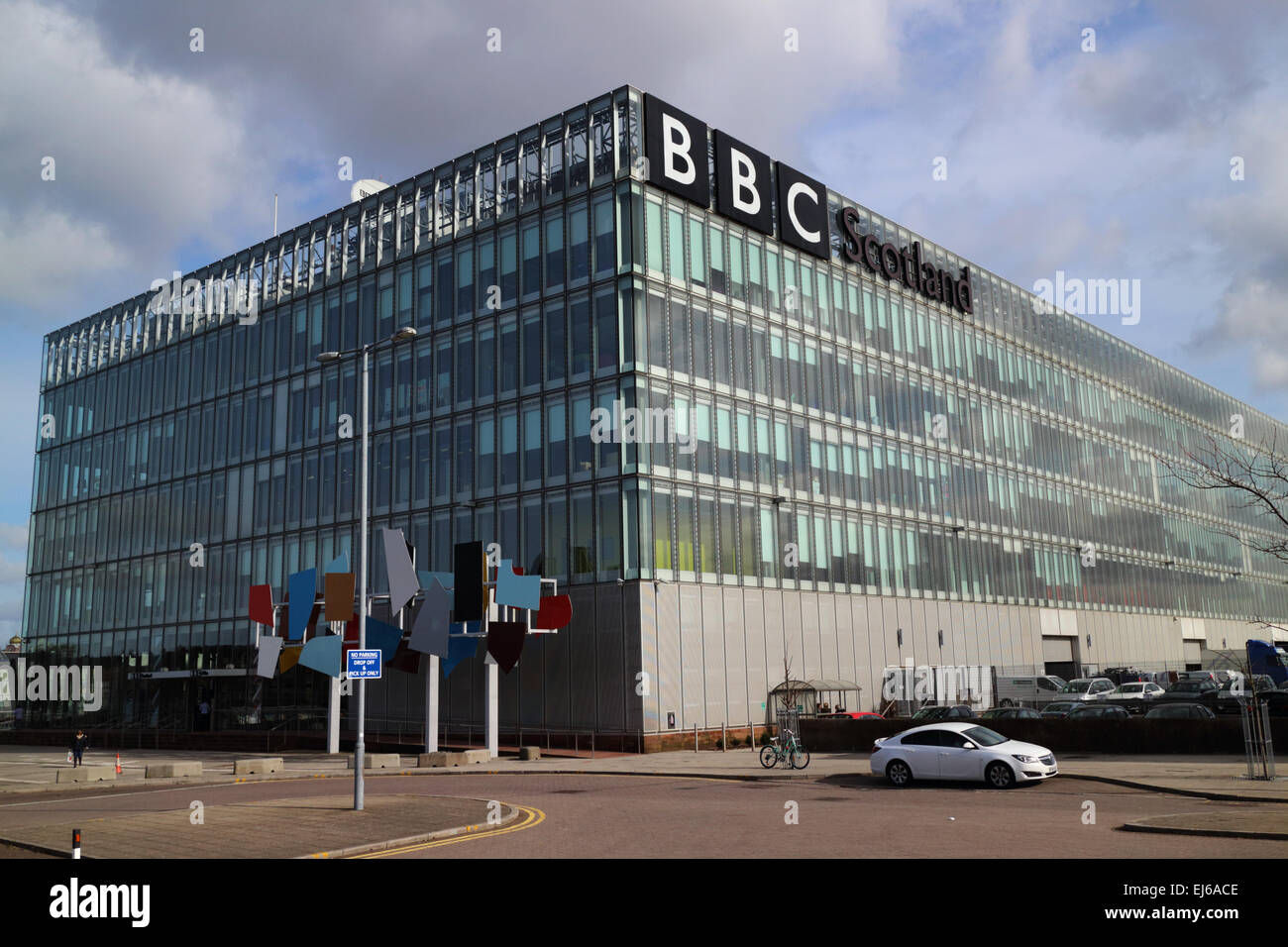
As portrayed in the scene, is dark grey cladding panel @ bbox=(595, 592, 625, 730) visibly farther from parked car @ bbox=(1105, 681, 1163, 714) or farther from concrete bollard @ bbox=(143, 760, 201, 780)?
parked car @ bbox=(1105, 681, 1163, 714)

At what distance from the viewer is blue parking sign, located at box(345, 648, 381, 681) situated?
73.0ft

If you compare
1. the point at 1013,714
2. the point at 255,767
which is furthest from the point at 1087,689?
the point at 255,767

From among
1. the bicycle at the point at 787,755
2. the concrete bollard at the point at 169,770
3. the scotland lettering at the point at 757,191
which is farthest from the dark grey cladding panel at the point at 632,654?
the scotland lettering at the point at 757,191

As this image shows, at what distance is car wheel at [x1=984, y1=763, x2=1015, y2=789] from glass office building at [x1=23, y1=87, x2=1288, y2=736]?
595 inches

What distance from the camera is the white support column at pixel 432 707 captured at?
42656 mm

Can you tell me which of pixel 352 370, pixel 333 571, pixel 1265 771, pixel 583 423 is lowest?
pixel 1265 771

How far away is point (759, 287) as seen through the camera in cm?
5309

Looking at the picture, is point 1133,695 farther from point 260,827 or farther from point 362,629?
point 260,827

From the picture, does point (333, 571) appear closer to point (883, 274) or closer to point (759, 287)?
point (759, 287)

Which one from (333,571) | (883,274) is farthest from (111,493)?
(883,274)

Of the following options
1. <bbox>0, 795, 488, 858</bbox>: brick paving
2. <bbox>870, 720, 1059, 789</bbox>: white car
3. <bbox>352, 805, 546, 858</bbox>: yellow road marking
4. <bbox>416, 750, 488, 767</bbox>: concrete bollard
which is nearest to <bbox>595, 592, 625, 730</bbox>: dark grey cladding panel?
<bbox>416, 750, 488, 767</bbox>: concrete bollard
